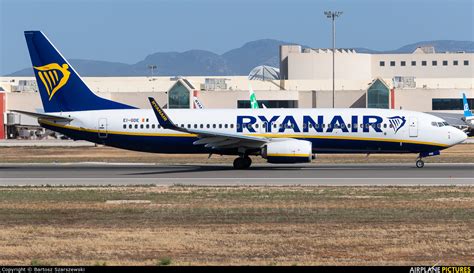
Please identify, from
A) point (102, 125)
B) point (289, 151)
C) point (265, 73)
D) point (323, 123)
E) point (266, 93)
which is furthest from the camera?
point (265, 73)

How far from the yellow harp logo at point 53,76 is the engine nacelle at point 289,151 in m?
12.2

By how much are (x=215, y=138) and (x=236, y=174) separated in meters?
3.52

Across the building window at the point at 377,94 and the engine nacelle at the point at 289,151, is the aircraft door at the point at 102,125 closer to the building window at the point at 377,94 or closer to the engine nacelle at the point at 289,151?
the engine nacelle at the point at 289,151

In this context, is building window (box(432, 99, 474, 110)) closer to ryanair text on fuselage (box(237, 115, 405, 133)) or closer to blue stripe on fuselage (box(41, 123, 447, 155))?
blue stripe on fuselage (box(41, 123, 447, 155))

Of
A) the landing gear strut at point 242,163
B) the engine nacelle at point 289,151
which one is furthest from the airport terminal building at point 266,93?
the engine nacelle at point 289,151

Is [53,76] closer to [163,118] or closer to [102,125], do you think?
[102,125]

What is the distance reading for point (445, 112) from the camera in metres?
112

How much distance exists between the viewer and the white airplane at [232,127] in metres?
45.7

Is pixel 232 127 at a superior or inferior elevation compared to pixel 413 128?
superior

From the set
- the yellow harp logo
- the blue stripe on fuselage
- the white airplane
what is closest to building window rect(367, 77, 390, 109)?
the white airplane

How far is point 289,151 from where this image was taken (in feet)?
144

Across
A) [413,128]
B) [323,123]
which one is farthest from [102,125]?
[413,128]

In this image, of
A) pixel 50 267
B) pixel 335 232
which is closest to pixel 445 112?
pixel 335 232

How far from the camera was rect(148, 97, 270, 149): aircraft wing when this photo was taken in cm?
4409
